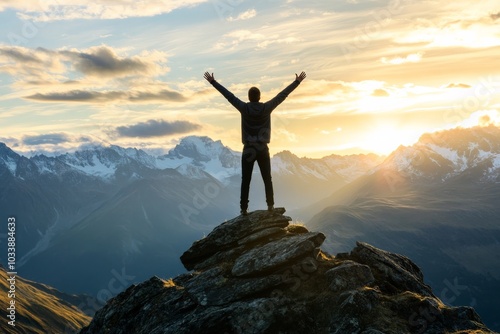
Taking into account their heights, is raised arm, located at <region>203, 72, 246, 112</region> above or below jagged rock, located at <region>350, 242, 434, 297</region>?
above

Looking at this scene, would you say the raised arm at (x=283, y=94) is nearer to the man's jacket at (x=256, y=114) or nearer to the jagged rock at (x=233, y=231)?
the man's jacket at (x=256, y=114)

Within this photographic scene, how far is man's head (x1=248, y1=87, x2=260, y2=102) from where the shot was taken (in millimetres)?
21406

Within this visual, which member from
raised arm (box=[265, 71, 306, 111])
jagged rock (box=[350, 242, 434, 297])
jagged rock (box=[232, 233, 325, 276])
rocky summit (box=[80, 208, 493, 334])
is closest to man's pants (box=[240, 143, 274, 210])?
rocky summit (box=[80, 208, 493, 334])

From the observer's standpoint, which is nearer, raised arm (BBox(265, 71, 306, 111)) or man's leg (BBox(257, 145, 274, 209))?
raised arm (BBox(265, 71, 306, 111))

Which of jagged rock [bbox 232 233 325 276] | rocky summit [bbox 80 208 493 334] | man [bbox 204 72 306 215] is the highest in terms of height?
man [bbox 204 72 306 215]

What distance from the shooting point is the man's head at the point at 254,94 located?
21406 millimetres

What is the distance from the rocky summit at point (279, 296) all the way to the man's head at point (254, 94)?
6.20 m

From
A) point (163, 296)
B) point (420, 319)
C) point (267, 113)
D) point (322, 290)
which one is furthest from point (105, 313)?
point (420, 319)

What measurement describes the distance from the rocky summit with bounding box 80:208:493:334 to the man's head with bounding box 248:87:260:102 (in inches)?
244

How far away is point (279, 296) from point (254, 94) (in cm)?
954

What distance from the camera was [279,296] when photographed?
17828 mm

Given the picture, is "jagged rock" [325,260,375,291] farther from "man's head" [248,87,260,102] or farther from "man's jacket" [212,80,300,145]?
"man's head" [248,87,260,102]

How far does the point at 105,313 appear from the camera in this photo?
72.7 ft

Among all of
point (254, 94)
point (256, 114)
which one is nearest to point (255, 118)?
point (256, 114)
